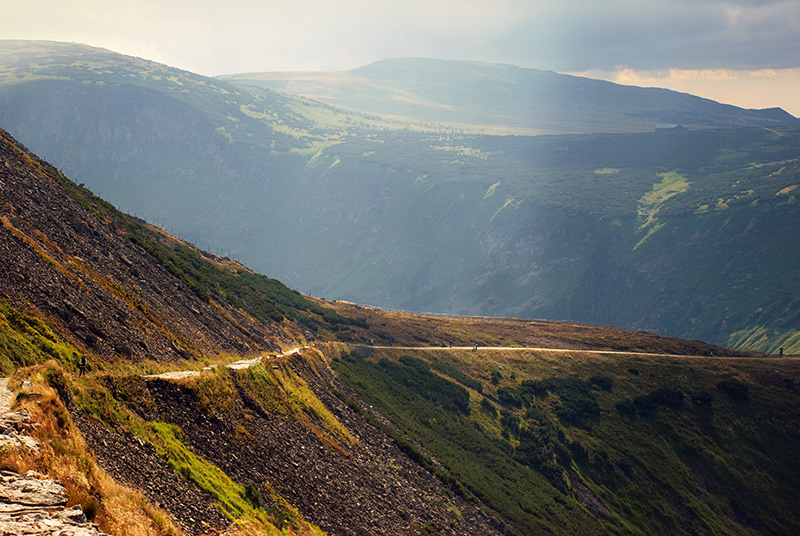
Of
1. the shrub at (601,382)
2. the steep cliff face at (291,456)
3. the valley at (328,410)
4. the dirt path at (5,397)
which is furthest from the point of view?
the shrub at (601,382)

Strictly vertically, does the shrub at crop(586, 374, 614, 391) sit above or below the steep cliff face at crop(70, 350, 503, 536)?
below

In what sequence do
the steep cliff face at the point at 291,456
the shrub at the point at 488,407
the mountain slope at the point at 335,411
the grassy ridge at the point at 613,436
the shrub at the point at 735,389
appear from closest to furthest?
the steep cliff face at the point at 291,456, the mountain slope at the point at 335,411, the grassy ridge at the point at 613,436, the shrub at the point at 488,407, the shrub at the point at 735,389

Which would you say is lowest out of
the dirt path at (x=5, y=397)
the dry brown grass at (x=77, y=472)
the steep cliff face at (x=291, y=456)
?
the steep cliff face at (x=291, y=456)

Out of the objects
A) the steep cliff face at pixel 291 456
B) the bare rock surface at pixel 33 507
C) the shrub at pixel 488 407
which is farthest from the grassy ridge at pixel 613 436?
the bare rock surface at pixel 33 507

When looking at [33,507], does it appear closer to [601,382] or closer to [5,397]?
[5,397]

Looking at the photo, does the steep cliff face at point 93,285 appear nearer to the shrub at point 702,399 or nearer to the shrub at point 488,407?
the shrub at point 488,407

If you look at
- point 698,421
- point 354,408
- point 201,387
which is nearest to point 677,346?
point 698,421

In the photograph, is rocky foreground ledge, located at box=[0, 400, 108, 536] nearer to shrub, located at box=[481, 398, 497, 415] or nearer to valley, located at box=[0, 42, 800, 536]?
valley, located at box=[0, 42, 800, 536]

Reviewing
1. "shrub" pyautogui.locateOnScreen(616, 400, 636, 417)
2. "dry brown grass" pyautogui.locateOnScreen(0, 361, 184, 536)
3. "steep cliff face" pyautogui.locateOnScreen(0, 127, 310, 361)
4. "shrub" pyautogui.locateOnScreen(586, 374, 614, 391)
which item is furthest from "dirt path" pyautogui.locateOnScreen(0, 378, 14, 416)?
"shrub" pyautogui.locateOnScreen(586, 374, 614, 391)

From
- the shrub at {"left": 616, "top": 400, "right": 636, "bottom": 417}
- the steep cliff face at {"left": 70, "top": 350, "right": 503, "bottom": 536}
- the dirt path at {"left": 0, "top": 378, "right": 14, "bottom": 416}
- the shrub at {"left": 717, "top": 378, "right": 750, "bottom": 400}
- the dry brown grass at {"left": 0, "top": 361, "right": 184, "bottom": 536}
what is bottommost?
the shrub at {"left": 616, "top": 400, "right": 636, "bottom": 417}

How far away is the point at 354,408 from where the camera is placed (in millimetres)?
51906

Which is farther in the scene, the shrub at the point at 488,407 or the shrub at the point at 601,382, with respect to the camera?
the shrub at the point at 601,382

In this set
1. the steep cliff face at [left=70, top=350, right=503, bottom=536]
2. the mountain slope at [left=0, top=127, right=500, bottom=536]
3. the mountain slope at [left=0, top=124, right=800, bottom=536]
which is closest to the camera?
the mountain slope at [left=0, top=127, right=500, bottom=536]

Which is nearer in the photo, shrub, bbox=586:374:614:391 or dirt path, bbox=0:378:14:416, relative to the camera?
dirt path, bbox=0:378:14:416
